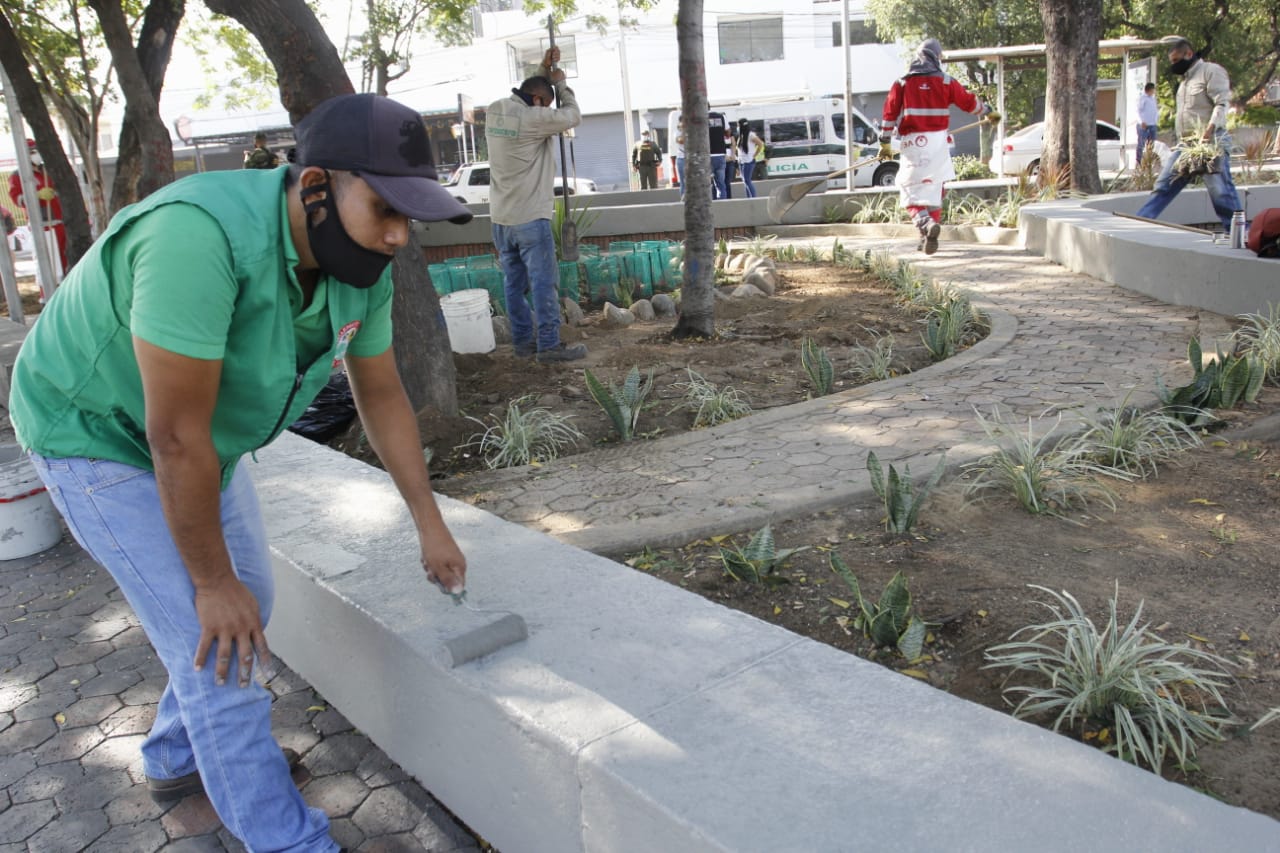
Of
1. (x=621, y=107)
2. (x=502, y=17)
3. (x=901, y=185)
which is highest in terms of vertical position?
(x=502, y=17)

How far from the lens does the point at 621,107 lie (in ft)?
129

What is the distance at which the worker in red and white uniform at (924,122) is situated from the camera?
9305 mm

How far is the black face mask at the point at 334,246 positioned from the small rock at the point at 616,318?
605cm

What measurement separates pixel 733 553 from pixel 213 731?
5.45 feet

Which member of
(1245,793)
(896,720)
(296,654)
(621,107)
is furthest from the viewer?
(621,107)

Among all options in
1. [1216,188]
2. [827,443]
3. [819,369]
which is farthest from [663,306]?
[1216,188]

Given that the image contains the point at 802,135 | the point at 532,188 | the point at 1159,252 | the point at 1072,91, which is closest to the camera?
the point at 532,188

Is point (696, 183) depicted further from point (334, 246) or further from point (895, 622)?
point (334, 246)

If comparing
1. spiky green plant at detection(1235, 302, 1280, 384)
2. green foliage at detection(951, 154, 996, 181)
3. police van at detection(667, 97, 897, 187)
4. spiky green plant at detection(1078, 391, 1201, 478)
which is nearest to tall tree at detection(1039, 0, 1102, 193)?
spiky green plant at detection(1235, 302, 1280, 384)

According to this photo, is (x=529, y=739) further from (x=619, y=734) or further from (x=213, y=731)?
(x=213, y=731)

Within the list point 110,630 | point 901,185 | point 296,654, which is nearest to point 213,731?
point 296,654

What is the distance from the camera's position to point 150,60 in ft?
37.7

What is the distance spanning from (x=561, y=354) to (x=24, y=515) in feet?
10.5

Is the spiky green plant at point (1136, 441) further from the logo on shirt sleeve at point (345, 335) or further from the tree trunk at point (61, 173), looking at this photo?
the tree trunk at point (61, 173)
